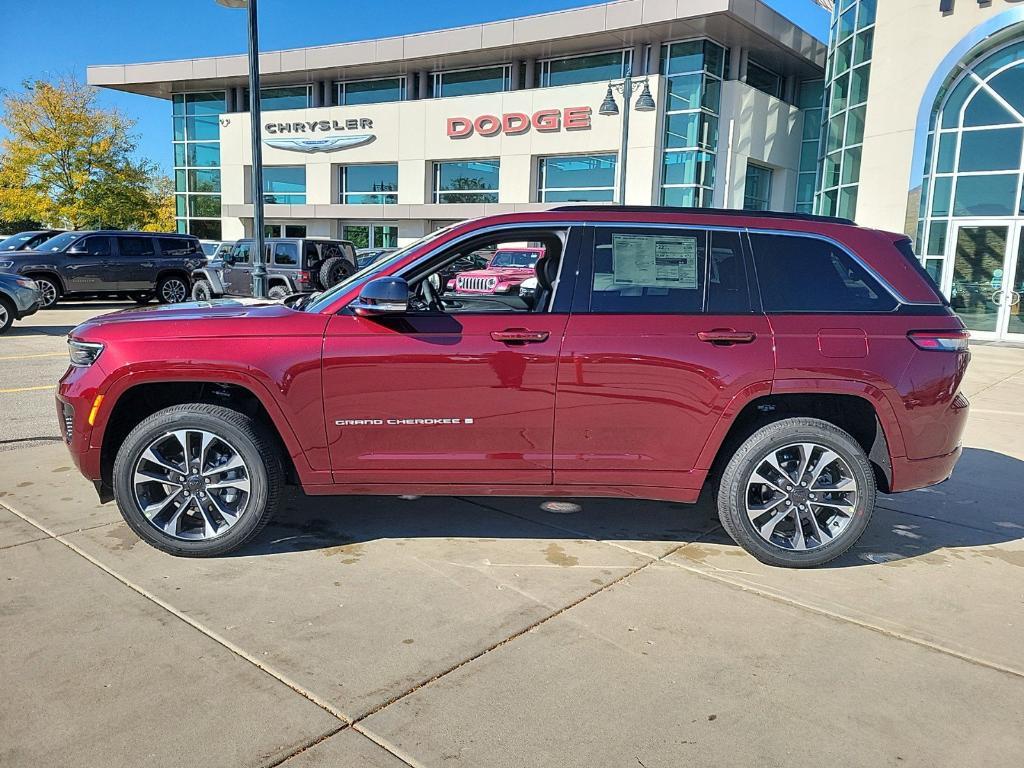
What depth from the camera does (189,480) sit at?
408cm

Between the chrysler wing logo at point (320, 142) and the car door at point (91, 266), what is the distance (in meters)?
20.2

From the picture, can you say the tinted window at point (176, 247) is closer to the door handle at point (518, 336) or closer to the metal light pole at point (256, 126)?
the metal light pole at point (256, 126)

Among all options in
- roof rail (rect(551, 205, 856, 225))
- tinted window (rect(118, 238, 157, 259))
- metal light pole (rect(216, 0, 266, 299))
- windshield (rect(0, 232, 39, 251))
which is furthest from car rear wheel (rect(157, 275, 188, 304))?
roof rail (rect(551, 205, 856, 225))

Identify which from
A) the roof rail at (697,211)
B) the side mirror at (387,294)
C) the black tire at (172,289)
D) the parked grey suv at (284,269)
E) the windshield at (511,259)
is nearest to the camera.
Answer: the side mirror at (387,294)

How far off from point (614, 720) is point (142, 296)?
763 inches

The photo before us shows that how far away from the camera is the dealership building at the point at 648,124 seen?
1781cm

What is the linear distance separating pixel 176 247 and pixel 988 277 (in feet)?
62.8

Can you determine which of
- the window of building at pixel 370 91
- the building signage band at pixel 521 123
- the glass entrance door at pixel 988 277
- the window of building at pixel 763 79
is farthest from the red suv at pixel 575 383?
the window of building at pixel 370 91

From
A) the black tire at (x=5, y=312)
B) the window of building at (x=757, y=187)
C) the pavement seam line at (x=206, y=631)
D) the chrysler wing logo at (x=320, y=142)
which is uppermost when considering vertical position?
the chrysler wing logo at (x=320, y=142)

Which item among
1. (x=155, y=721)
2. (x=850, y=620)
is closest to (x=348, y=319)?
(x=155, y=721)

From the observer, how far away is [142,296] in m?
19.4

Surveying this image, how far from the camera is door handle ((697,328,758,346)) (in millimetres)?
4016

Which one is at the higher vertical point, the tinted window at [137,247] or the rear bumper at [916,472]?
the tinted window at [137,247]

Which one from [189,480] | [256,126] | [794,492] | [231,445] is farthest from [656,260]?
[256,126]
